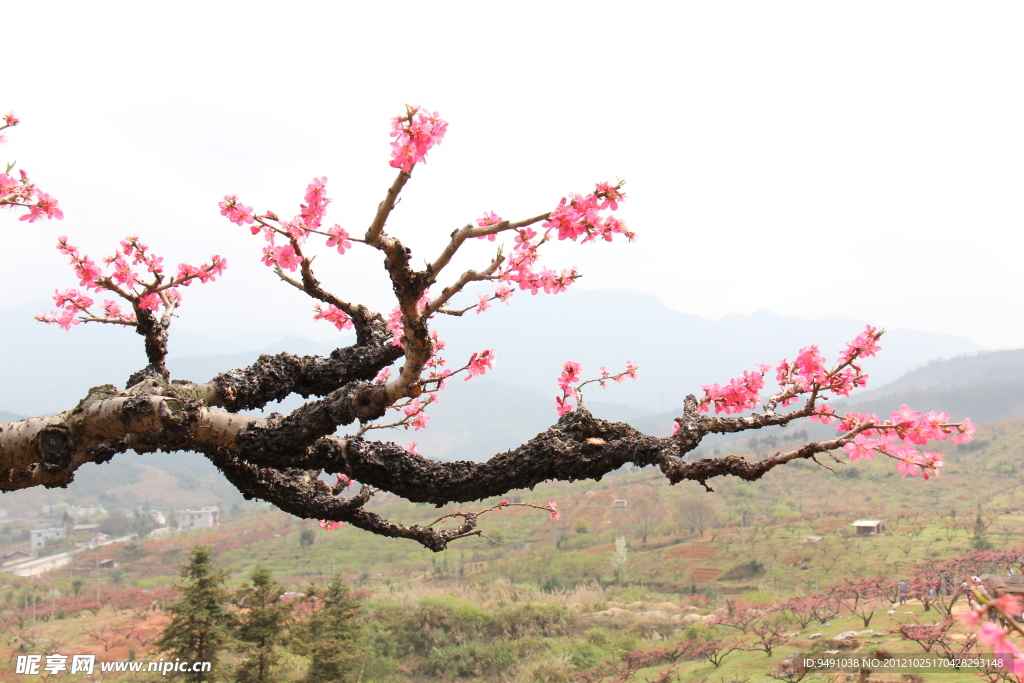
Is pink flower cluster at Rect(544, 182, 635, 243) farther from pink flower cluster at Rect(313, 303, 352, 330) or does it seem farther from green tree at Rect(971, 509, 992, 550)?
green tree at Rect(971, 509, 992, 550)

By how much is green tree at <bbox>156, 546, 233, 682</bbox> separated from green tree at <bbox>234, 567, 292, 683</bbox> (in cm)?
36

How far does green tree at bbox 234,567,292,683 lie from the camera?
9.55 m

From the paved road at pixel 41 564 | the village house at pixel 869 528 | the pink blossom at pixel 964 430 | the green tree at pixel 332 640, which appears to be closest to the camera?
the pink blossom at pixel 964 430

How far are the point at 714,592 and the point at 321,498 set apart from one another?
21.3 meters

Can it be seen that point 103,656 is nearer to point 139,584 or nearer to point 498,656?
point 498,656

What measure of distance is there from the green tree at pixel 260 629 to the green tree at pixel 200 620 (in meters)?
0.36

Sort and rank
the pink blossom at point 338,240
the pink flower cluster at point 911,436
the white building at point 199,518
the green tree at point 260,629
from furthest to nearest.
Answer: the white building at point 199,518 < the green tree at point 260,629 < the pink flower cluster at point 911,436 < the pink blossom at point 338,240

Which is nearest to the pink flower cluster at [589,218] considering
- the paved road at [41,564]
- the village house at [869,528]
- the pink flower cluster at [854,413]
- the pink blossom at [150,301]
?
the pink flower cluster at [854,413]

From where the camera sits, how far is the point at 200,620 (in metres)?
9.66

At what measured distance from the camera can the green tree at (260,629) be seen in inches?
376

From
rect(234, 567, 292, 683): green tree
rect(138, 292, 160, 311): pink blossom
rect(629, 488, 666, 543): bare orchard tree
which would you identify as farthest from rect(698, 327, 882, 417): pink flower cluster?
rect(629, 488, 666, 543): bare orchard tree

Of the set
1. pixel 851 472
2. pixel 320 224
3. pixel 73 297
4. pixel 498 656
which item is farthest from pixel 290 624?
pixel 851 472

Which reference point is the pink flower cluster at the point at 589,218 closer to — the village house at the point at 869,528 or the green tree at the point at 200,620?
the green tree at the point at 200,620

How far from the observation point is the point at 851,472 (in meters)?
40.1
